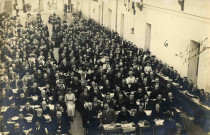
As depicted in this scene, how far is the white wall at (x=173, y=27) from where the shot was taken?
1596 centimetres

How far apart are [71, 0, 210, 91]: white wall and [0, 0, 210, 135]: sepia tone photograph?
48 mm

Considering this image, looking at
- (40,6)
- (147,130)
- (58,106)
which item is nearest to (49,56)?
(58,106)

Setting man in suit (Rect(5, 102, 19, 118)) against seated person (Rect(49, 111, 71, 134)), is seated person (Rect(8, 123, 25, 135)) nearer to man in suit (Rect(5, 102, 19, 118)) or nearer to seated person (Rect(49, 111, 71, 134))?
seated person (Rect(49, 111, 71, 134))

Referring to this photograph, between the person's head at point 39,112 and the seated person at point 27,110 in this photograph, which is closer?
the person's head at point 39,112

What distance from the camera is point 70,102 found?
14.6 metres

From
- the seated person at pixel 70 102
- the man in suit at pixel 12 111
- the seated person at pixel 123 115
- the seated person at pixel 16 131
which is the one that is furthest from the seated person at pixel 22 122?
the seated person at pixel 123 115

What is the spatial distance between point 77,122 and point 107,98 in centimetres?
171

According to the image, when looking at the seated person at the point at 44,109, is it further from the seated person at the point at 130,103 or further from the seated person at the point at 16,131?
the seated person at the point at 130,103

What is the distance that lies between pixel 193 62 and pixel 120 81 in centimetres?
404

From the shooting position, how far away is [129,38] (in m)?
28.4

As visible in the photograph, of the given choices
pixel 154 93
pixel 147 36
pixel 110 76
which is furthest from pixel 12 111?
pixel 147 36

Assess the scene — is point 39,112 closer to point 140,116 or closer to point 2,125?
point 2,125

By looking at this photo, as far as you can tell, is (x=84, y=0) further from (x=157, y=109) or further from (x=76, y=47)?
(x=157, y=109)

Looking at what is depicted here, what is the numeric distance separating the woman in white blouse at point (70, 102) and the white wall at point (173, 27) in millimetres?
5943
